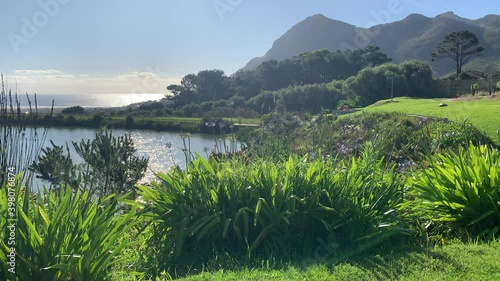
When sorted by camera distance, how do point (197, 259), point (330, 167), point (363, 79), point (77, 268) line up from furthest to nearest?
point (363, 79)
point (330, 167)
point (197, 259)
point (77, 268)

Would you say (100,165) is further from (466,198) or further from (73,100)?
(73,100)

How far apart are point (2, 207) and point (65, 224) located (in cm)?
42

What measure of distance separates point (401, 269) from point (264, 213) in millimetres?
1088

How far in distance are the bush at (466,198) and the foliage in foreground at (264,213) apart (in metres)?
0.44

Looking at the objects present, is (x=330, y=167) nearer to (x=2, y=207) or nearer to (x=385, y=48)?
(x=2, y=207)

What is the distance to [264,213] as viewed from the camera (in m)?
3.53

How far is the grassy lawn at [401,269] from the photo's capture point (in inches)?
110

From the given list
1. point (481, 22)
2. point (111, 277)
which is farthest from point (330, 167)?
point (481, 22)

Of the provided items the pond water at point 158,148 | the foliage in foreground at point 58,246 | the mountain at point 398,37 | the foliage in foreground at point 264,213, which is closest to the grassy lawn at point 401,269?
the foliage in foreground at point 264,213

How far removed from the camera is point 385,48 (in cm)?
8688

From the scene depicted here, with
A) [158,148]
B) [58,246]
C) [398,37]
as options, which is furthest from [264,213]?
[398,37]

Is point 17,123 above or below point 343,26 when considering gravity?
below

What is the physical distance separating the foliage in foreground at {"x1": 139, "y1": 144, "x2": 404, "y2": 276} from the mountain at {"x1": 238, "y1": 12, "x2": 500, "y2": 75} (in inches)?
Answer: 3066

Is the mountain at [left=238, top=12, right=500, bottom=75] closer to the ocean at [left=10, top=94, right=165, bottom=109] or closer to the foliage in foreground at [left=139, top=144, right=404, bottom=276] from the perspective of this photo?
the ocean at [left=10, top=94, right=165, bottom=109]
